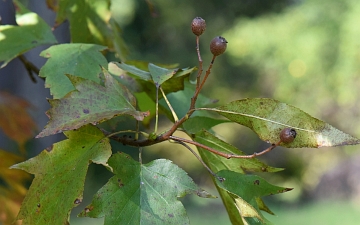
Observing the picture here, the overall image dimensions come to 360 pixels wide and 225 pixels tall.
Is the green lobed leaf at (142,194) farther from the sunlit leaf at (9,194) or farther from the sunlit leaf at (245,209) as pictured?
the sunlit leaf at (9,194)

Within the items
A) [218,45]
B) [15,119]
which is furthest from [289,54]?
[218,45]

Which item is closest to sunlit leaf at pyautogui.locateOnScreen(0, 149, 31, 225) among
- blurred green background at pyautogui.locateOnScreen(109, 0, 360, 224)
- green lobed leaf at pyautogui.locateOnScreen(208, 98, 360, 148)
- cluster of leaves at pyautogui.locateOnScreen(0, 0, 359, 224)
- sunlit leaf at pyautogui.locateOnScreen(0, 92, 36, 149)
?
sunlit leaf at pyautogui.locateOnScreen(0, 92, 36, 149)

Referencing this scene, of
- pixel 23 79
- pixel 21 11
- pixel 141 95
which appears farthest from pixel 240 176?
pixel 23 79

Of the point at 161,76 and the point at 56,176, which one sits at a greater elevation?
the point at 161,76

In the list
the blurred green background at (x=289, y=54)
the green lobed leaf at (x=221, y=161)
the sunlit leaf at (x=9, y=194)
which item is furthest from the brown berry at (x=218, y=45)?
the blurred green background at (x=289, y=54)

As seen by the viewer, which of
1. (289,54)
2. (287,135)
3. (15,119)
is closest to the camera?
(287,135)

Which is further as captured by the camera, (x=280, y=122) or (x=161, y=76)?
(x=161, y=76)

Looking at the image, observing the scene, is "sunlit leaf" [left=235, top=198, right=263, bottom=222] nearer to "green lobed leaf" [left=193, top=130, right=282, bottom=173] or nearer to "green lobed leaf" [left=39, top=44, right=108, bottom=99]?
"green lobed leaf" [left=193, top=130, right=282, bottom=173]

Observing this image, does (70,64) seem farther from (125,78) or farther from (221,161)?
(221,161)
